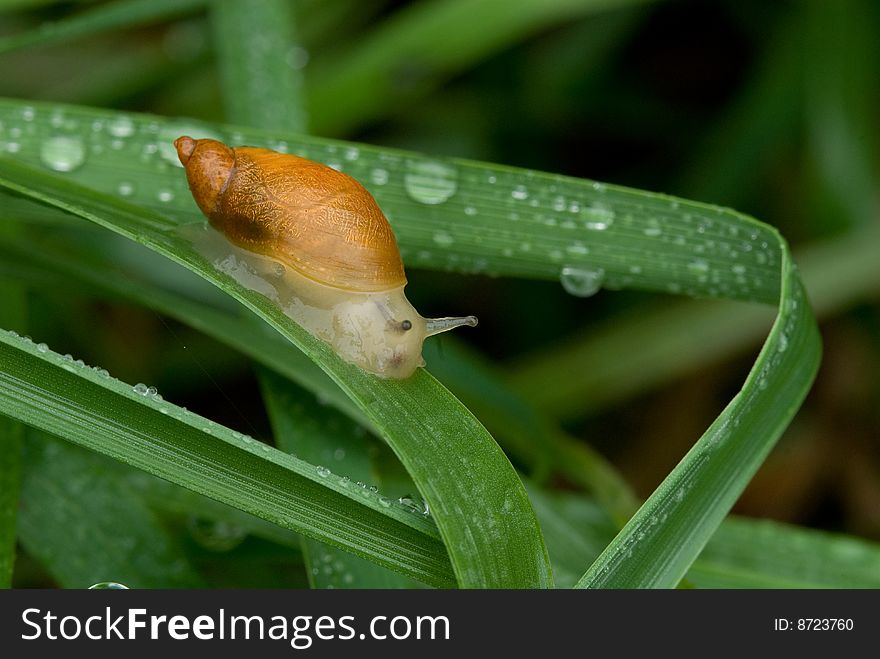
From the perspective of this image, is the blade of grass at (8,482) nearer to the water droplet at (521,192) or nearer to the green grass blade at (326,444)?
the green grass blade at (326,444)

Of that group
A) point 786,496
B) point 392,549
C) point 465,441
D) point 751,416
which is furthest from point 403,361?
point 786,496

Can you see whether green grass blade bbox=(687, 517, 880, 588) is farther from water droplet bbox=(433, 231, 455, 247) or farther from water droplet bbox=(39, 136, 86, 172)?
water droplet bbox=(39, 136, 86, 172)

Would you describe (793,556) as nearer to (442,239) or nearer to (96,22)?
(442,239)

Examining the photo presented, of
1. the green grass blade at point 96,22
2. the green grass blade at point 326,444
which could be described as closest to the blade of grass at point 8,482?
the green grass blade at point 326,444

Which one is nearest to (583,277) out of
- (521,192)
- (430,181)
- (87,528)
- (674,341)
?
(521,192)

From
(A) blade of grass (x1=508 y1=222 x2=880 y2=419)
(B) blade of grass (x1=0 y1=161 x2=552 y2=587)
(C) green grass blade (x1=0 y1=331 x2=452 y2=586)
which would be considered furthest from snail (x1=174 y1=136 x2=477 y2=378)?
(A) blade of grass (x1=508 y1=222 x2=880 y2=419)

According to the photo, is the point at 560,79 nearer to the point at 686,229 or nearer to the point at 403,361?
the point at 686,229
